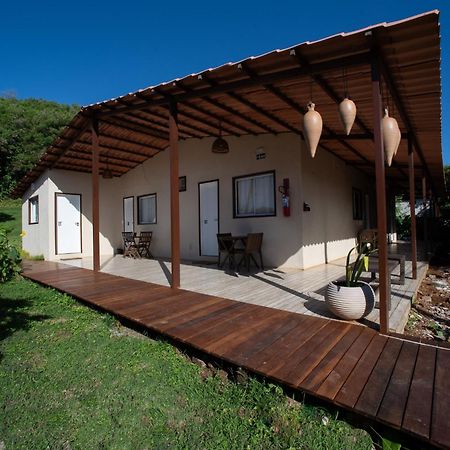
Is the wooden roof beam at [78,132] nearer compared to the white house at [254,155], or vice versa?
the white house at [254,155]

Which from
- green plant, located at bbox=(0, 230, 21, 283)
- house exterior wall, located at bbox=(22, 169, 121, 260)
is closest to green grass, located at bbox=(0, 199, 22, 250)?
house exterior wall, located at bbox=(22, 169, 121, 260)

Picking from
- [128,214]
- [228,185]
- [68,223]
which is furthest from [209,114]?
[68,223]

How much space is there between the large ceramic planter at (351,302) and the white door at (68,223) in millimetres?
8708

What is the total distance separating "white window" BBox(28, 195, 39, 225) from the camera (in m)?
10.1

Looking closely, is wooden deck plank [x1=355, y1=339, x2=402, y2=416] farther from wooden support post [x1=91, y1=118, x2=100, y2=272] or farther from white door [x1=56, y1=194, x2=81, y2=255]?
white door [x1=56, y1=194, x2=81, y2=255]

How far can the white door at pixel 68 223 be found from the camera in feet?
30.5

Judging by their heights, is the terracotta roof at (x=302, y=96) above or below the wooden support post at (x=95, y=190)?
above

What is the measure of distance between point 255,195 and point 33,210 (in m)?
7.92

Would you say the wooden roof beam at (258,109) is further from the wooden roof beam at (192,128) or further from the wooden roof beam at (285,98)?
the wooden roof beam at (192,128)

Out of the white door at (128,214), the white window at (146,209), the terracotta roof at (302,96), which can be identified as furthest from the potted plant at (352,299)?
the white door at (128,214)

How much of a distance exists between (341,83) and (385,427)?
352cm

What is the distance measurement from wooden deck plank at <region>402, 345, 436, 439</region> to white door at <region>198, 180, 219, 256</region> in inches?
229

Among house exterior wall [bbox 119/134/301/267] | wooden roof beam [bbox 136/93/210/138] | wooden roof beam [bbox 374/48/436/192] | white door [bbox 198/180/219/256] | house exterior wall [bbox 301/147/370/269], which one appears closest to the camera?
wooden roof beam [bbox 374/48/436/192]

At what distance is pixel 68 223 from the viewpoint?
952 centimetres
